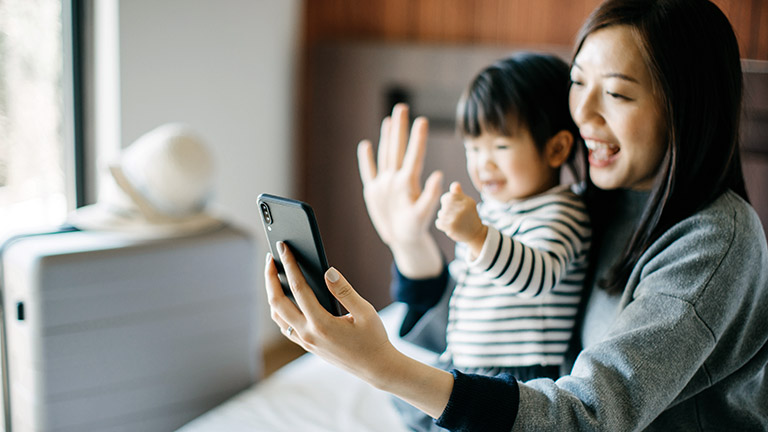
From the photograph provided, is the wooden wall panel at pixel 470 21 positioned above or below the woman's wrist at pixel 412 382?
above

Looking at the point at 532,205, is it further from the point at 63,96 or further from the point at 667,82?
the point at 63,96

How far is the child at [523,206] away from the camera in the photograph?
1.09 m

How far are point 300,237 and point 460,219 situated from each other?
230 millimetres

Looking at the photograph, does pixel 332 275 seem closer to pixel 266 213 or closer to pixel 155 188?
pixel 266 213

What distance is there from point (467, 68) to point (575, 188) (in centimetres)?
113

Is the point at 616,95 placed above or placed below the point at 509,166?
above

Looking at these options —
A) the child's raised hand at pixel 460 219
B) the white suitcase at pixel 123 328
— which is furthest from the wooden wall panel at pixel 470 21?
the child's raised hand at pixel 460 219

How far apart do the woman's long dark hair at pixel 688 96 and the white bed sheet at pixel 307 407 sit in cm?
65

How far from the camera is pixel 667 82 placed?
891mm

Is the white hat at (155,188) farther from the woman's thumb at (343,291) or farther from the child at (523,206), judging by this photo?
the woman's thumb at (343,291)

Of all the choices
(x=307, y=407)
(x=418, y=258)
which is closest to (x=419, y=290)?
(x=418, y=258)

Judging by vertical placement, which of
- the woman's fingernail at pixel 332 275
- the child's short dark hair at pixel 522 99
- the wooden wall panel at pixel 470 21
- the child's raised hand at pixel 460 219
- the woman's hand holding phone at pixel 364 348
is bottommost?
the woman's hand holding phone at pixel 364 348

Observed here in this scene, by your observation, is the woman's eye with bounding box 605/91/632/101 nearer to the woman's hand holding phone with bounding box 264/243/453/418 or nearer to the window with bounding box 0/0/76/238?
the woman's hand holding phone with bounding box 264/243/453/418

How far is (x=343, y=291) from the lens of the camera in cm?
78
